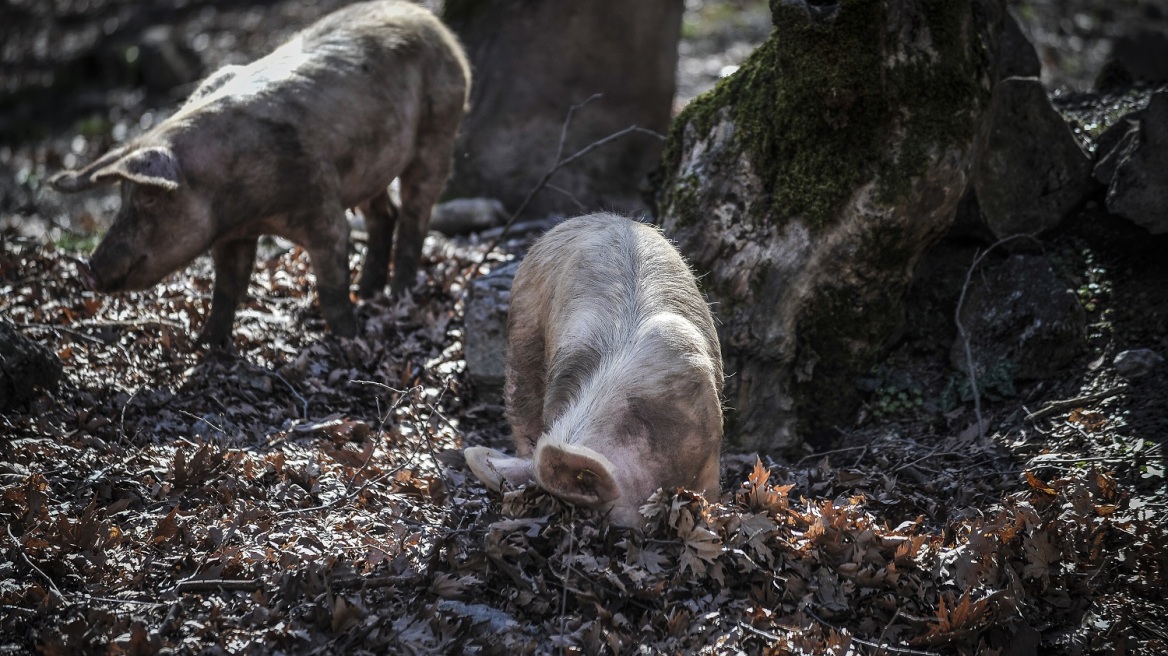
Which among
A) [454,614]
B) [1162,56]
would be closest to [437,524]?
[454,614]

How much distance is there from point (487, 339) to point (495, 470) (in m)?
2.69

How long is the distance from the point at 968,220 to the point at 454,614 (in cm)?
438

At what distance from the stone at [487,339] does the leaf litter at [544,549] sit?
980 mm

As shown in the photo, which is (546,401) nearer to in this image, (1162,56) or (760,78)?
(760,78)

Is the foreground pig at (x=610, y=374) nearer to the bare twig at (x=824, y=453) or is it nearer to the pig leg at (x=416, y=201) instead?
the bare twig at (x=824, y=453)

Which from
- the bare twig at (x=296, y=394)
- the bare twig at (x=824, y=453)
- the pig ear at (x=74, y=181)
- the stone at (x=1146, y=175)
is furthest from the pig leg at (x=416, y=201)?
the stone at (x=1146, y=175)

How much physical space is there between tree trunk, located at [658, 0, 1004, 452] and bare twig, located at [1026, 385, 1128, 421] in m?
1.00

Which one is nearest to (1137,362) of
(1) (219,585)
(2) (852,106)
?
(2) (852,106)

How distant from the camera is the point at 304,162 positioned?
22.5 ft

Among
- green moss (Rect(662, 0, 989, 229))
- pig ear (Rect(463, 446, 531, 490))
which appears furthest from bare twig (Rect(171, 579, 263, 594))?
green moss (Rect(662, 0, 989, 229))

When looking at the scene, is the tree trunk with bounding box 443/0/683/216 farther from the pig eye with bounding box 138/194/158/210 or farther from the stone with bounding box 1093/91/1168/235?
the stone with bounding box 1093/91/1168/235

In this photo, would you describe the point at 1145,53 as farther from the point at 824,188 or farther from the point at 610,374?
the point at 610,374

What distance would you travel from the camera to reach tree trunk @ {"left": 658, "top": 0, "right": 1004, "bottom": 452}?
5527 millimetres

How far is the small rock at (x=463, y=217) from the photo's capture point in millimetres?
10109
